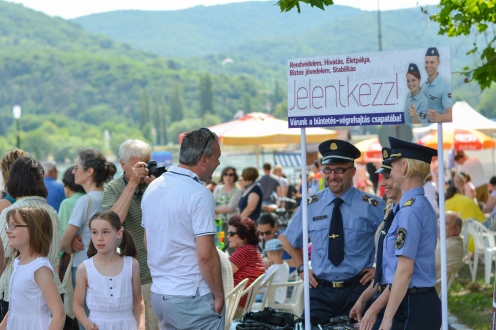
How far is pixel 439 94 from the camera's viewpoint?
389 centimetres

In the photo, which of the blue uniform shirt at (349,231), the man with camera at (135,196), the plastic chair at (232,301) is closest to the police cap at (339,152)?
the blue uniform shirt at (349,231)

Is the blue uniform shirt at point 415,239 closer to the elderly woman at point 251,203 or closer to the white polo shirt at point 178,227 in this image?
the white polo shirt at point 178,227

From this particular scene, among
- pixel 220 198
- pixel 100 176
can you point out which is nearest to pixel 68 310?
pixel 100 176

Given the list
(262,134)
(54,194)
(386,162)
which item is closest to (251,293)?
(54,194)

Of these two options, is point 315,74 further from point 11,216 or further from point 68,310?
point 68,310

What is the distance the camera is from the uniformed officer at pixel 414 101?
393 cm

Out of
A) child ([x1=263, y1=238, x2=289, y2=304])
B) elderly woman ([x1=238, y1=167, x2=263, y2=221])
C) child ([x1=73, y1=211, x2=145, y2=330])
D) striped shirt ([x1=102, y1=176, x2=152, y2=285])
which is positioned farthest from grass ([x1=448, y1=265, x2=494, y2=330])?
child ([x1=73, y1=211, x2=145, y2=330])

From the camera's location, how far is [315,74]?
14.1 ft

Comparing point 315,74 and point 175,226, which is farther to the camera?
point 315,74

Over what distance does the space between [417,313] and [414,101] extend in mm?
1112

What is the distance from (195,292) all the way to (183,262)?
0.17 m

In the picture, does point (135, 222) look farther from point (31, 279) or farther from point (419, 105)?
point (419, 105)

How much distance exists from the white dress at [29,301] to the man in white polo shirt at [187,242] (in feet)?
2.39

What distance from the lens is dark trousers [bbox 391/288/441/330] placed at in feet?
12.4
